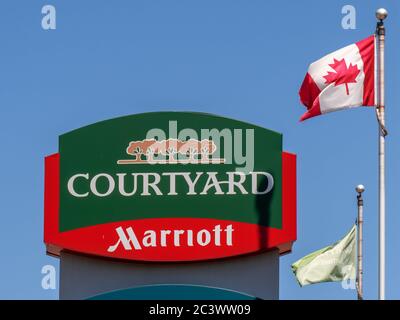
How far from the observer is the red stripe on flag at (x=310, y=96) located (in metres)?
22.6

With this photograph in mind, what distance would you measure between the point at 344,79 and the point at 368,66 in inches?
21.4

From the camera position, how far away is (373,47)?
22719 millimetres

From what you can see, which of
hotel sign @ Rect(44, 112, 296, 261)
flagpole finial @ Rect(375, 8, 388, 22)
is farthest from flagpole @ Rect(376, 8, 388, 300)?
hotel sign @ Rect(44, 112, 296, 261)

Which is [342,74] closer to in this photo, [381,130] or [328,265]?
[381,130]

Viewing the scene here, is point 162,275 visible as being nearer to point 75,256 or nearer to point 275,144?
point 75,256

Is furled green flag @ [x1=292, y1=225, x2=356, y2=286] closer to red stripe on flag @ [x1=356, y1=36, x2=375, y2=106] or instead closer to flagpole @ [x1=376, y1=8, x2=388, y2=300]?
flagpole @ [x1=376, y1=8, x2=388, y2=300]

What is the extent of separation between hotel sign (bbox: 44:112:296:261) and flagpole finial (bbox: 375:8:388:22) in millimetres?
4716

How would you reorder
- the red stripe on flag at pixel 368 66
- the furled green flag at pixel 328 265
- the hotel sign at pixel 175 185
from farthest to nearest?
the furled green flag at pixel 328 265, the hotel sign at pixel 175 185, the red stripe on flag at pixel 368 66

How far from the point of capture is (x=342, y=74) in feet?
74.0

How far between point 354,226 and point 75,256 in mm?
6914

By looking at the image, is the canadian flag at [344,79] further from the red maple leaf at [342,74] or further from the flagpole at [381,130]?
the flagpole at [381,130]

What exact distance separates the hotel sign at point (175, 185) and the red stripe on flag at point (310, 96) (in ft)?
10.5

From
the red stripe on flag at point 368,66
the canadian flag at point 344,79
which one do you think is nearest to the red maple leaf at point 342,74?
the canadian flag at point 344,79
